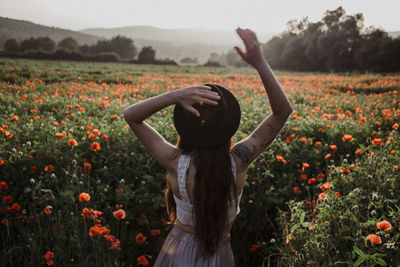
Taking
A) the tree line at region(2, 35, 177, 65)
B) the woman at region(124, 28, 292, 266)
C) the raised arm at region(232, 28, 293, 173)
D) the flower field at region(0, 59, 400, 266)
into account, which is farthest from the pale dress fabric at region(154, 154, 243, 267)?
the tree line at region(2, 35, 177, 65)

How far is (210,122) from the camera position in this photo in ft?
4.75

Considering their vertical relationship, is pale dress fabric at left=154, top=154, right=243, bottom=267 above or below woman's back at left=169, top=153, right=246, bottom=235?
below

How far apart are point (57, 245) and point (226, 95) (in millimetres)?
2235

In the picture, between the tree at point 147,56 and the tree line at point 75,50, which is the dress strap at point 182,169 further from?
the tree at point 147,56

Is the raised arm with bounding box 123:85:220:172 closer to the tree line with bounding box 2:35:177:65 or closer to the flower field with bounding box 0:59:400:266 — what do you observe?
the flower field with bounding box 0:59:400:266

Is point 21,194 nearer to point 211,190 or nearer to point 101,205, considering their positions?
point 101,205

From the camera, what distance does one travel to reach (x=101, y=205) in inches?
134

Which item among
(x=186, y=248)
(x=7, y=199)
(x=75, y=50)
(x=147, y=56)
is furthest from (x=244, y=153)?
(x=75, y=50)

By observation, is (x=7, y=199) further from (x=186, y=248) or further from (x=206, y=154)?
(x=206, y=154)

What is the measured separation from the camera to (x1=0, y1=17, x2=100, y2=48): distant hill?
35.9 feet

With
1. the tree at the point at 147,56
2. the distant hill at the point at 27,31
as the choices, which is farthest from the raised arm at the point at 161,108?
the tree at the point at 147,56

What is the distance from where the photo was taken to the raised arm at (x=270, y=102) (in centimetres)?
152

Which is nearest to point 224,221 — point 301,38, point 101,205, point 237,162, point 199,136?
point 237,162

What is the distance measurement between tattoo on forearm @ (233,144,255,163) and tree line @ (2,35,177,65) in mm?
26874
